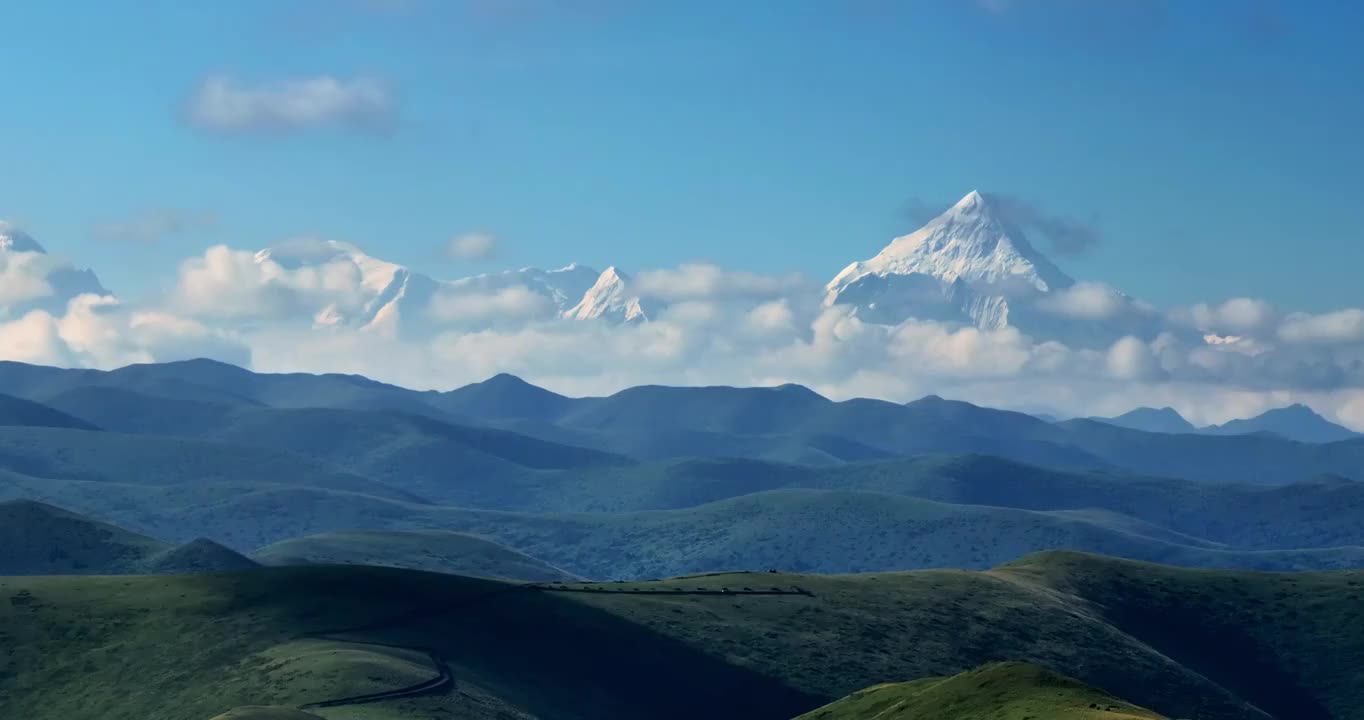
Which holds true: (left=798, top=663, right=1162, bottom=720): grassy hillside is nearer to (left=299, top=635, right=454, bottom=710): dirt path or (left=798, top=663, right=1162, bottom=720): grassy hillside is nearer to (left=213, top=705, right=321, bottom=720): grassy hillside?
(left=299, top=635, right=454, bottom=710): dirt path

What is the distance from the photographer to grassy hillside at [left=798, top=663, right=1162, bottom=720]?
110625 millimetres

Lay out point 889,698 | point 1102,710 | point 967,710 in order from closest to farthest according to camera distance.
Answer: point 1102,710
point 967,710
point 889,698

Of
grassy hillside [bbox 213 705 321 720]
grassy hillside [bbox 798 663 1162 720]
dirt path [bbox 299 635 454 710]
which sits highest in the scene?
grassy hillside [bbox 798 663 1162 720]

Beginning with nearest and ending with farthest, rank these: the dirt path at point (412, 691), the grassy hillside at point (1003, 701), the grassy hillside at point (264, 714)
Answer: the grassy hillside at point (1003, 701) < the grassy hillside at point (264, 714) < the dirt path at point (412, 691)

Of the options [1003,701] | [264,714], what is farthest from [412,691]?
[1003,701]

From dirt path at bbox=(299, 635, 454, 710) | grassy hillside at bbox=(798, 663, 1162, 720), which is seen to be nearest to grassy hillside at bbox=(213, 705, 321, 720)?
dirt path at bbox=(299, 635, 454, 710)

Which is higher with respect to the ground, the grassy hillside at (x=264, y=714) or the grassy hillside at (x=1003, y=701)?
the grassy hillside at (x=1003, y=701)

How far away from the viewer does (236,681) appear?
599ft

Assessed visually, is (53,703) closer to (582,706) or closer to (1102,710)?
(582,706)

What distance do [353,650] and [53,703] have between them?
110 feet

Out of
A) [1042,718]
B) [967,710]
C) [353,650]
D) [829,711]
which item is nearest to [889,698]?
[829,711]

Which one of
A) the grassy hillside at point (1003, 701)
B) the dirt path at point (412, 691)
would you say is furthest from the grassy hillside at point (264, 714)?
the grassy hillside at point (1003, 701)

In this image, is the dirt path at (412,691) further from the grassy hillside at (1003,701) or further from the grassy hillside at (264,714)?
the grassy hillside at (1003,701)

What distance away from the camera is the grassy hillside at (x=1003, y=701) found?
111 metres
